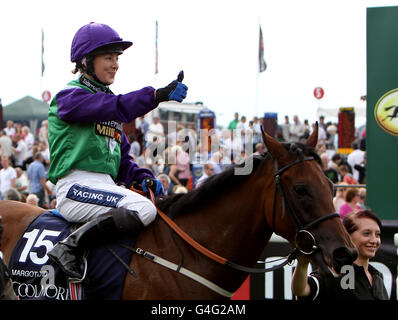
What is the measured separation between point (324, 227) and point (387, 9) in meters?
4.23

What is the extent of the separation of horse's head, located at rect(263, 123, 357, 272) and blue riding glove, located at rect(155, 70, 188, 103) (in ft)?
1.92

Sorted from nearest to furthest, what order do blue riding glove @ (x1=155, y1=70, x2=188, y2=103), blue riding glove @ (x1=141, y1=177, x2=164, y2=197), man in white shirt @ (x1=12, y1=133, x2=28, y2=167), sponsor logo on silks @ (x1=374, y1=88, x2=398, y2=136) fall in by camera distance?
blue riding glove @ (x1=155, y1=70, x2=188, y2=103) < blue riding glove @ (x1=141, y1=177, x2=164, y2=197) < sponsor logo on silks @ (x1=374, y1=88, x2=398, y2=136) < man in white shirt @ (x1=12, y1=133, x2=28, y2=167)

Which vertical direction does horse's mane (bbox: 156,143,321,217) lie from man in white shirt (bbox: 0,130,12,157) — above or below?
below

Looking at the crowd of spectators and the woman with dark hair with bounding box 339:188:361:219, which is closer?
the woman with dark hair with bounding box 339:188:361:219

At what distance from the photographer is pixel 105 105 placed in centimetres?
331

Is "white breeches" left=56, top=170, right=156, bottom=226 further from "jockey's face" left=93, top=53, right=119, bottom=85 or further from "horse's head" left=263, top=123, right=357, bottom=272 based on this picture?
"horse's head" left=263, top=123, right=357, bottom=272

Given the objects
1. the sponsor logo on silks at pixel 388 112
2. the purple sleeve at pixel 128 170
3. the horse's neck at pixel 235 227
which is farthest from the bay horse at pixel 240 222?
the sponsor logo on silks at pixel 388 112

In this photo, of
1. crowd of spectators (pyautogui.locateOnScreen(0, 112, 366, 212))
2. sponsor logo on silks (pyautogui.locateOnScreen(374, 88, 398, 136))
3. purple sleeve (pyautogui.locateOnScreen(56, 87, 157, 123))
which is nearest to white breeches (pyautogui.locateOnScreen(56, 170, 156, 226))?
purple sleeve (pyautogui.locateOnScreen(56, 87, 157, 123))

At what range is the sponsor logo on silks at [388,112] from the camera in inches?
252

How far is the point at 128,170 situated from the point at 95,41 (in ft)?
3.40

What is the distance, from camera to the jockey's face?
3678 mm

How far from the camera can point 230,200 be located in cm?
348
